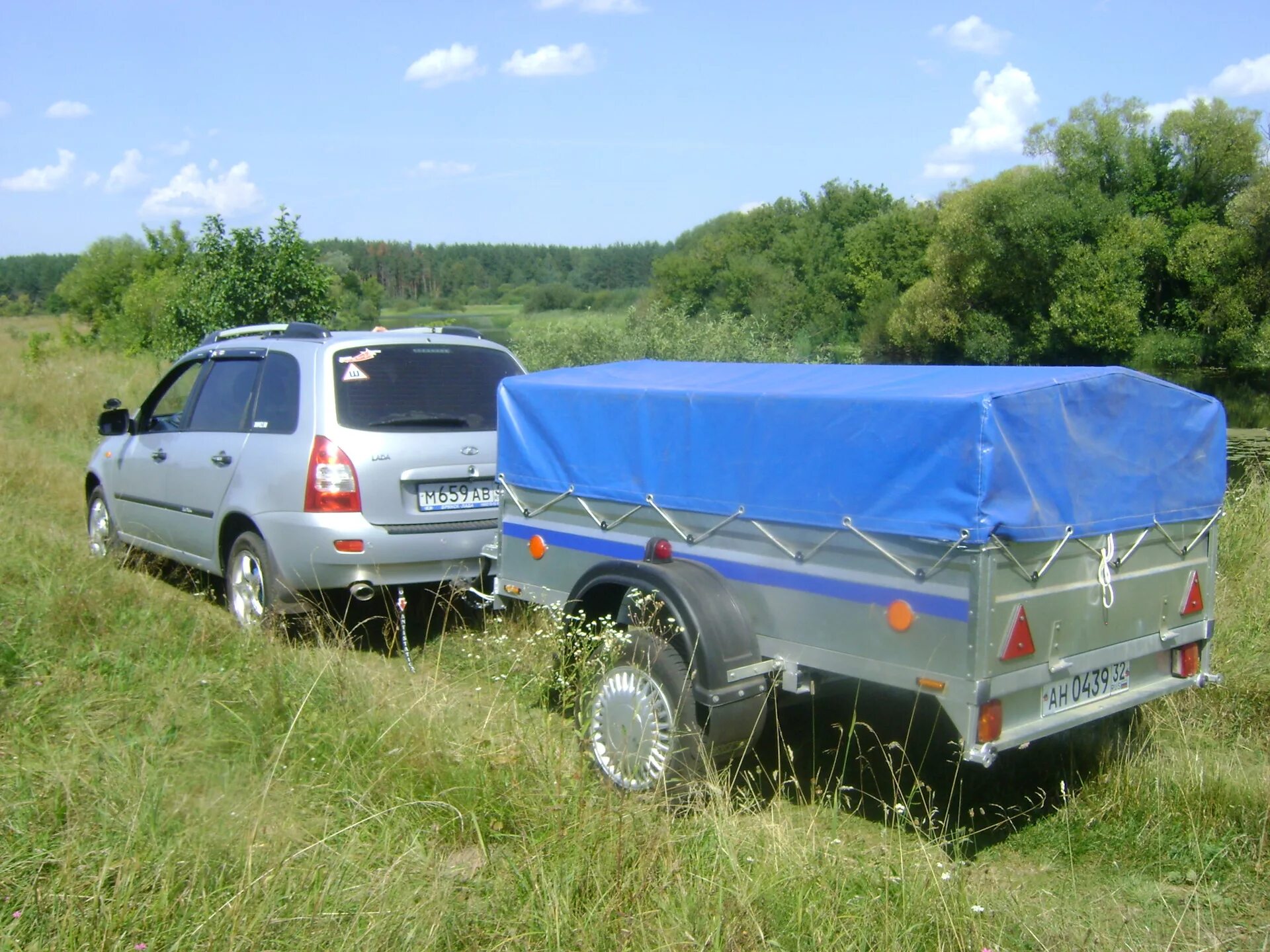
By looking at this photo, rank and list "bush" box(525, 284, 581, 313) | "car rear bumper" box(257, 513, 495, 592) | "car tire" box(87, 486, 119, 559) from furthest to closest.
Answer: "bush" box(525, 284, 581, 313), "car tire" box(87, 486, 119, 559), "car rear bumper" box(257, 513, 495, 592)

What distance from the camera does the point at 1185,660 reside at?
482 cm

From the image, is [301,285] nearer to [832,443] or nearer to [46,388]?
[46,388]

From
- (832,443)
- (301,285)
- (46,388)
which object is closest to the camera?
Result: (832,443)

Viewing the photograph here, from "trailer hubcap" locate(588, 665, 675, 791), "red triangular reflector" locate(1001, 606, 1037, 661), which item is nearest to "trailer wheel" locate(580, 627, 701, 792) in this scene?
"trailer hubcap" locate(588, 665, 675, 791)

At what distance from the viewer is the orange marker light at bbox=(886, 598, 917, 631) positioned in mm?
4000

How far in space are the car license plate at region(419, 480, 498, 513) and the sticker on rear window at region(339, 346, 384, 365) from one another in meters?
0.83

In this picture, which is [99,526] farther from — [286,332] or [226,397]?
[286,332]

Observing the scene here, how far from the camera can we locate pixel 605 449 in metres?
5.36

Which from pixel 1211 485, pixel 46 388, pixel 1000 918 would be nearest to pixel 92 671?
pixel 1000 918

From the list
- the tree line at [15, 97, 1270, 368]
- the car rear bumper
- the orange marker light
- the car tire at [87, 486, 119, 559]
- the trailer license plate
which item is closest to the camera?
the orange marker light

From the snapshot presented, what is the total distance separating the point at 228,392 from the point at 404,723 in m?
3.89

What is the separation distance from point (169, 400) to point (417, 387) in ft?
9.32

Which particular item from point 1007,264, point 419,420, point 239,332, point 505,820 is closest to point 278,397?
point 419,420

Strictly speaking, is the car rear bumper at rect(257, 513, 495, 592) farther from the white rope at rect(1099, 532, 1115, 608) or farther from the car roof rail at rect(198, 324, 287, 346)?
the white rope at rect(1099, 532, 1115, 608)
